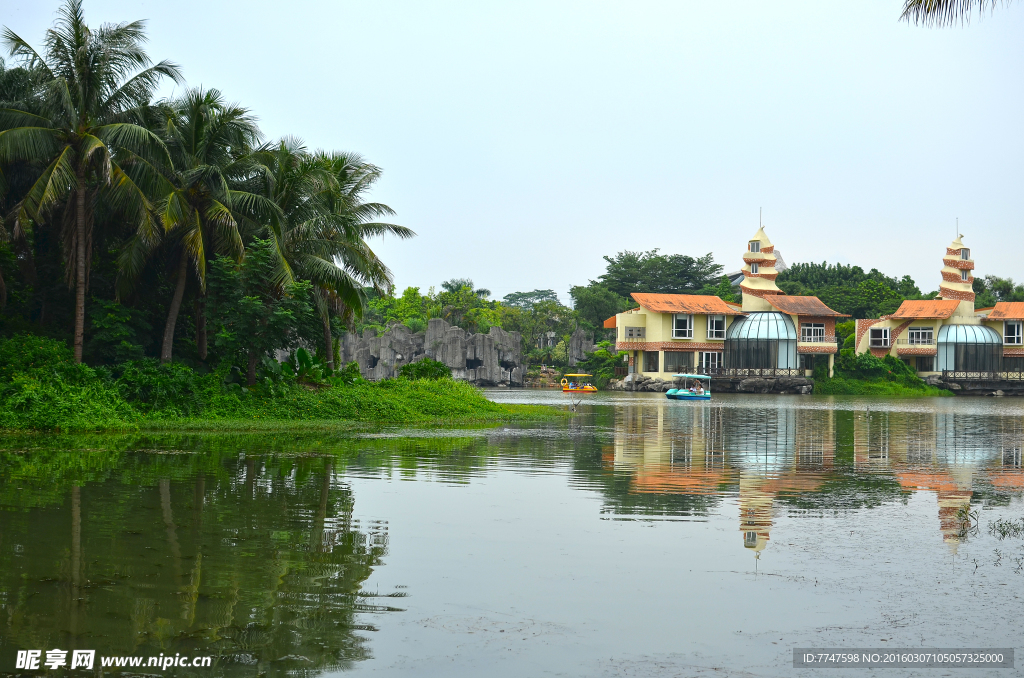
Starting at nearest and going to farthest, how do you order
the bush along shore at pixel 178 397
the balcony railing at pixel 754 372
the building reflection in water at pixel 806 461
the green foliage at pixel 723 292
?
the building reflection in water at pixel 806 461 < the bush along shore at pixel 178 397 < the balcony railing at pixel 754 372 < the green foliage at pixel 723 292

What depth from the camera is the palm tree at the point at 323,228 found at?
26.5m

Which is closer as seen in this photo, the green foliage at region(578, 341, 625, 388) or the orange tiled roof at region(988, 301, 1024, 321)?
the orange tiled roof at region(988, 301, 1024, 321)

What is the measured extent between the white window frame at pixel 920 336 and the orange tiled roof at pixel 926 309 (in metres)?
1.34

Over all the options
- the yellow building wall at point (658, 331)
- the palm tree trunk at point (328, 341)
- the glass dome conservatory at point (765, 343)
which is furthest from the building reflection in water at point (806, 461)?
the yellow building wall at point (658, 331)

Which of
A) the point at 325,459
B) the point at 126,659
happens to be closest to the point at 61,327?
the point at 325,459

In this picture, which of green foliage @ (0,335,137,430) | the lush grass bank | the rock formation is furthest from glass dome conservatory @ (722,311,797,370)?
green foliage @ (0,335,137,430)

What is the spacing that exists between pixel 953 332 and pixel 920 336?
2595 millimetres

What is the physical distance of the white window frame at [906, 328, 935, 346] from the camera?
242ft

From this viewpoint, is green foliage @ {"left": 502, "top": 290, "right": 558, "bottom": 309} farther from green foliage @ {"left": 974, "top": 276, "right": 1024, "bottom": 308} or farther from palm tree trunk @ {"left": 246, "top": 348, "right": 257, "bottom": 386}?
palm tree trunk @ {"left": 246, "top": 348, "right": 257, "bottom": 386}

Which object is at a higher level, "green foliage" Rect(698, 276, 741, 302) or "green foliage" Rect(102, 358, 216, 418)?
"green foliage" Rect(698, 276, 741, 302)

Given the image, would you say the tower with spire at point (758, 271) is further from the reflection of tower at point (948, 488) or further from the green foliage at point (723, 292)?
the reflection of tower at point (948, 488)

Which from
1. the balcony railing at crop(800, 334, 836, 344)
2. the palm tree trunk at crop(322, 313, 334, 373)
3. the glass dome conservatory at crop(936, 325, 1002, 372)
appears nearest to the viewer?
the palm tree trunk at crop(322, 313, 334, 373)

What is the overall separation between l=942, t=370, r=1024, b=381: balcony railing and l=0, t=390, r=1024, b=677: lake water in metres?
62.7

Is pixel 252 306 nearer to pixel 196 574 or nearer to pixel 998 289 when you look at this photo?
pixel 196 574
